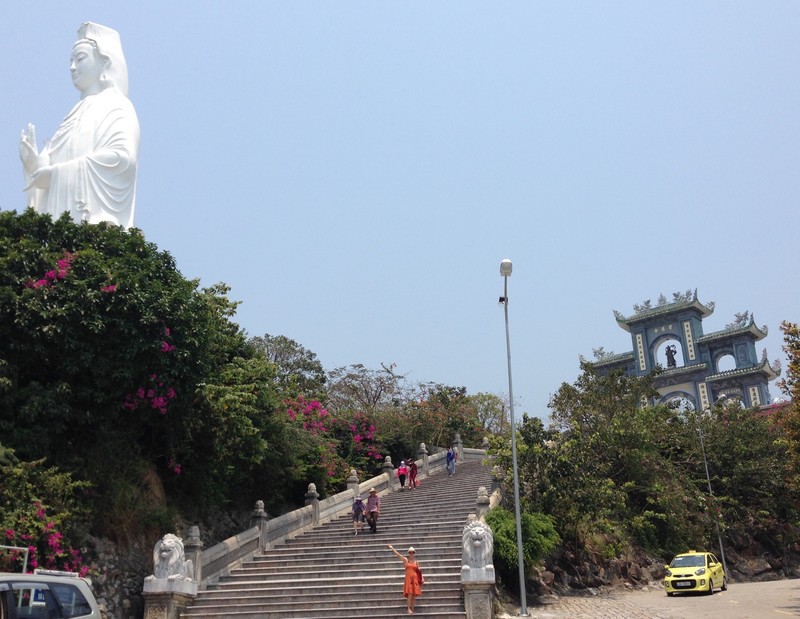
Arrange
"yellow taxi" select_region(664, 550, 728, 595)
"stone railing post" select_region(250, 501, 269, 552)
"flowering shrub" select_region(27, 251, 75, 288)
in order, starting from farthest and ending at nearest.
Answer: "yellow taxi" select_region(664, 550, 728, 595) < "stone railing post" select_region(250, 501, 269, 552) < "flowering shrub" select_region(27, 251, 75, 288)

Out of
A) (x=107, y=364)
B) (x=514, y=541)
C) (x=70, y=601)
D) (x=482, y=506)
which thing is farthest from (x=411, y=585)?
(x=107, y=364)

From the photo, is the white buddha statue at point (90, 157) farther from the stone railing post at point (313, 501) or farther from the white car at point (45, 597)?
the white car at point (45, 597)

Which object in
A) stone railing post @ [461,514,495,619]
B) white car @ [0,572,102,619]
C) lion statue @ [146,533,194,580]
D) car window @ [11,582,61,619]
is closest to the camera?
white car @ [0,572,102,619]

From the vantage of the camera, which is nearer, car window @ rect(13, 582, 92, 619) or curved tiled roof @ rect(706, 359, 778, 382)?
car window @ rect(13, 582, 92, 619)

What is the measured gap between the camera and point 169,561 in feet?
48.3

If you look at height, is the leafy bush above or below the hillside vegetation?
below

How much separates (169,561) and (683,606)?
35.6 ft

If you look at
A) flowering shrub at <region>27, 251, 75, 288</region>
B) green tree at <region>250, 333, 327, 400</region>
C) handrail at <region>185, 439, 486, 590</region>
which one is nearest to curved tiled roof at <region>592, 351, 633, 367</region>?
green tree at <region>250, 333, 327, 400</region>

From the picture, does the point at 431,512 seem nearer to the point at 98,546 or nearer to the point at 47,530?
the point at 98,546

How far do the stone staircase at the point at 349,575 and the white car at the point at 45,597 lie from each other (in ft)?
20.5

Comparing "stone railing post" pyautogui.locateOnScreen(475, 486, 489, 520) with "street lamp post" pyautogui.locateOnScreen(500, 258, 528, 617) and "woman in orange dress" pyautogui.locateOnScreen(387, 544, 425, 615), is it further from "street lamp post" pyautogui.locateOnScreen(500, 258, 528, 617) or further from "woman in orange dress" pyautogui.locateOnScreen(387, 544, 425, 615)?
"woman in orange dress" pyautogui.locateOnScreen(387, 544, 425, 615)

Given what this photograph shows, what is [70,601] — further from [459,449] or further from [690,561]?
[459,449]

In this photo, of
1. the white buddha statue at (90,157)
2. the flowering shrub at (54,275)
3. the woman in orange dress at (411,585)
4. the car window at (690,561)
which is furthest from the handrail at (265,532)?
the car window at (690,561)

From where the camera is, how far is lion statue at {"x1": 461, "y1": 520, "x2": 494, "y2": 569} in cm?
1397
